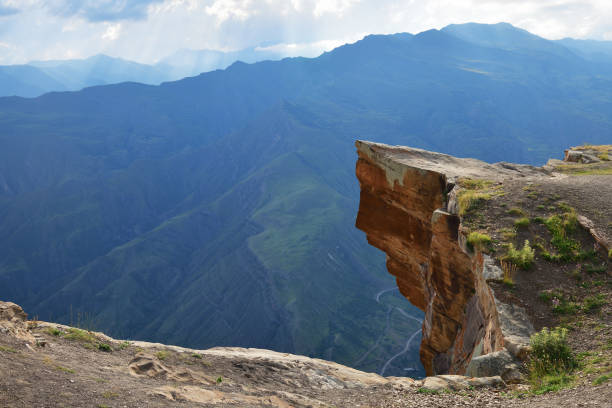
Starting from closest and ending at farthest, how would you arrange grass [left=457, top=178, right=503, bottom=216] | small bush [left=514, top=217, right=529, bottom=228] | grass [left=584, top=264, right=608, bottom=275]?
grass [left=584, top=264, right=608, bottom=275] → small bush [left=514, top=217, right=529, bottom=228] → grass [left=457, top=178, right=503, bottom=216]

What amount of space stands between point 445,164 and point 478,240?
9.61m

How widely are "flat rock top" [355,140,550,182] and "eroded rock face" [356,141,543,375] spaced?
51mm

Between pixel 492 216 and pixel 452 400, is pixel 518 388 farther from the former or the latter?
pixel 492 216

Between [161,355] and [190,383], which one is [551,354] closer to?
[190,383]

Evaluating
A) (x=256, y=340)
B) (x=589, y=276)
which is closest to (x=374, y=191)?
(x=589, y=276)

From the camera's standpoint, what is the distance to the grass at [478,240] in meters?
13.7

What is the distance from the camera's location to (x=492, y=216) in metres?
15.3

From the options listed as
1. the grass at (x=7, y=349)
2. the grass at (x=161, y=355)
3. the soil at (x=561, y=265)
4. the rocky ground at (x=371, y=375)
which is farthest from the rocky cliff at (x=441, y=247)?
the grass at (x=7, y=349)

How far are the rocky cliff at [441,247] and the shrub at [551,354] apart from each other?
14.1 inches

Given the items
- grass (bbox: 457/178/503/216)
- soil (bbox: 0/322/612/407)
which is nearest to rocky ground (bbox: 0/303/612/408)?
soil (bbox: 0/322/612/407)

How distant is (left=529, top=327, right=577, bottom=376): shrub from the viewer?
29.6 feet

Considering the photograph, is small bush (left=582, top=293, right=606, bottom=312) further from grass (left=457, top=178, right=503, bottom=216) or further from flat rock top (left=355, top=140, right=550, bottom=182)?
flat rock top (left=355, top=140, right=550, bottom=182)

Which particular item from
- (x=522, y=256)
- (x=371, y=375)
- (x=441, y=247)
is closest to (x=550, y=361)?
(x=522, y=256)

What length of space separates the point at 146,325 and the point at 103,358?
13667 cm
